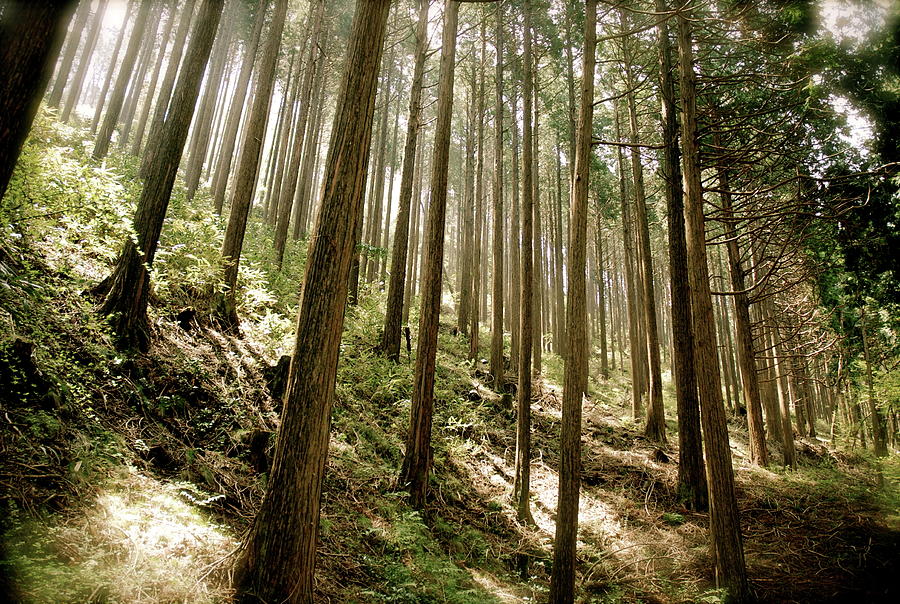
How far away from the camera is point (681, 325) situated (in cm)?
827

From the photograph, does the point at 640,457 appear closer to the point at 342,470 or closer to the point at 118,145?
the point at 342,470

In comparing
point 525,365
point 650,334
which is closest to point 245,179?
point 525,365

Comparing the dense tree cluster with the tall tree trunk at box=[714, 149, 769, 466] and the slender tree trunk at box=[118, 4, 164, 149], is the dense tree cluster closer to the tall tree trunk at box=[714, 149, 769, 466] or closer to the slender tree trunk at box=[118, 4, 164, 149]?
the tall tree trunk at box=[714, 149, 769, 466]

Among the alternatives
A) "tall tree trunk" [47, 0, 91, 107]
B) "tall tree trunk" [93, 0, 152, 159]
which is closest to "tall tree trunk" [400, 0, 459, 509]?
"tall tree trunk" [93, 0, 152, 159]

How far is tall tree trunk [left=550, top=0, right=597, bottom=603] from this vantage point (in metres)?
4.70

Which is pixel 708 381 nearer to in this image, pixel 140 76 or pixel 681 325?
pixel 681 325

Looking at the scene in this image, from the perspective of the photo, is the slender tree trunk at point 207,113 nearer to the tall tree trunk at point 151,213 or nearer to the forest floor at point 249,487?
the forest floor at point 249,487

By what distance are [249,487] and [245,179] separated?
6243 millimetres

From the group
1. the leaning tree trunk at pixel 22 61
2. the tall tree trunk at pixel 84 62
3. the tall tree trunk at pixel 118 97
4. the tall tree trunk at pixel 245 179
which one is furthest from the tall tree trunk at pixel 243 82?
the tall tree trunk at pixel 84 62

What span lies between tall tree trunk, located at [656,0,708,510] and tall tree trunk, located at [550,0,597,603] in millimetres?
3183

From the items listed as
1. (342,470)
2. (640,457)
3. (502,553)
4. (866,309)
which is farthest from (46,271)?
(866,309)

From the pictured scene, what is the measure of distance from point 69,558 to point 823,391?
118ft

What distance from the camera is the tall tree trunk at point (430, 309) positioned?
6359 millimetres

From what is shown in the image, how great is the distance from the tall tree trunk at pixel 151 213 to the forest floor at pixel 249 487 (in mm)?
288
